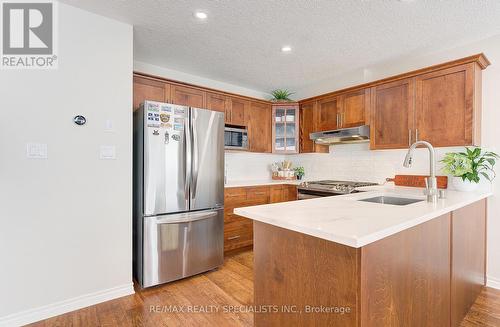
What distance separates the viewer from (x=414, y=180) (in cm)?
281

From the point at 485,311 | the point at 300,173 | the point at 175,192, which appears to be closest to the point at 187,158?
the point at 175,192

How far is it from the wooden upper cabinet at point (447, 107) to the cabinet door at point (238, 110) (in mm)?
2172

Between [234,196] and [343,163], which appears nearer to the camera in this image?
[234,196]

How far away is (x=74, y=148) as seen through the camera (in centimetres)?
202

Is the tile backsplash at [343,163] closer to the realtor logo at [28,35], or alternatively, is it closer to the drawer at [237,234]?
the drawer at [237,234]

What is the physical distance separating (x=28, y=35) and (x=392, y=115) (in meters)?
3.60

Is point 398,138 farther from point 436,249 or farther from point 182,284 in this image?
point 182,284

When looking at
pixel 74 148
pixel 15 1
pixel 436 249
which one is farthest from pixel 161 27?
pixel 436 249

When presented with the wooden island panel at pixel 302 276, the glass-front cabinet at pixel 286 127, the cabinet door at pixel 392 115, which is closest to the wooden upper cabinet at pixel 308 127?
the glass-front cabinet at pixel 286 127

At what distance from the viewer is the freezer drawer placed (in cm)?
233

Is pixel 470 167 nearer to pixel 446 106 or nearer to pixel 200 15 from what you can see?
pixel 446 106

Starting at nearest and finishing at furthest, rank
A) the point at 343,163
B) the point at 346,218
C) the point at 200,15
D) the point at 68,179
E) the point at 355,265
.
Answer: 1. the point at 355,265
2. the point at 346,218
3. the point at 68,179
4. the point at 200,15
5. the point at 343,163

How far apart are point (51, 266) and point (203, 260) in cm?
131

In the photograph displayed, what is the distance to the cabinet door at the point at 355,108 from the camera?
3152mm
